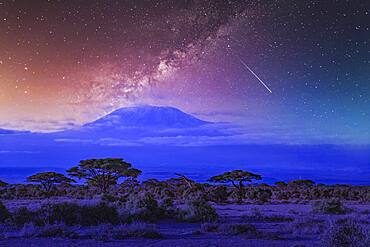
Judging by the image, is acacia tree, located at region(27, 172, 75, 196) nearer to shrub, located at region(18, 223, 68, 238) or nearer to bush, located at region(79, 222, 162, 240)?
shrub, located at region(18, 223, 68, 238)

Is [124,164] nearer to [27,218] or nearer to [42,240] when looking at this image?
[27,218]

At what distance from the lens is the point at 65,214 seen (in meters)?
20.5

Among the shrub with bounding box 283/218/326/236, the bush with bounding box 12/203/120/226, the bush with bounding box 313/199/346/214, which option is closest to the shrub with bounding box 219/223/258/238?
the shrub with bounding box 283/218/326/236

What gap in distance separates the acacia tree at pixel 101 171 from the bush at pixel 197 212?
32.3 metres

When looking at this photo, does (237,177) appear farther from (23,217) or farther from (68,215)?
(23,217)

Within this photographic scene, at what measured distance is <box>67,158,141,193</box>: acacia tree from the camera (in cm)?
5638

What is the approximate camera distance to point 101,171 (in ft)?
186

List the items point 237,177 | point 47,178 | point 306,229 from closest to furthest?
point 306,229, point 237,177, point 47,178

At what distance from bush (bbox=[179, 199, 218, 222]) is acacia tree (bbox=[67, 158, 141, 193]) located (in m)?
32.3

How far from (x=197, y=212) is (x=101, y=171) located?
3498 cm

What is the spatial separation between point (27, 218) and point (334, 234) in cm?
1421

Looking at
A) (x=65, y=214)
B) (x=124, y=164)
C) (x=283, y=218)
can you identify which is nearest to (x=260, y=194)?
(x=124, y=164)

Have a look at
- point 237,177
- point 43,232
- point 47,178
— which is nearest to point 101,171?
point 47,178

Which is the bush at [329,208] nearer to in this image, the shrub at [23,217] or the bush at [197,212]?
the bush at [197,212]
